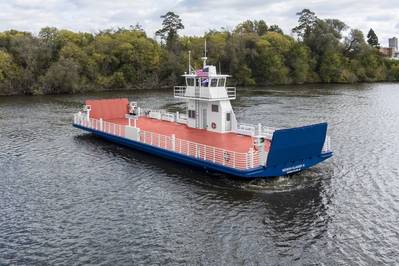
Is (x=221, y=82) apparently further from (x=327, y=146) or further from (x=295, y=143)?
(x=295, y=143)

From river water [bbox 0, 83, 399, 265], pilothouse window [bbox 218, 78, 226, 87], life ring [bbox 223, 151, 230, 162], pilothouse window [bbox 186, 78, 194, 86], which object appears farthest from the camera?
pilothouse window [bbox 186, 78, 194, 86]

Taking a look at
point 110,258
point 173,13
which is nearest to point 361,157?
point 110,258

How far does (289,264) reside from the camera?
1680 centimetres

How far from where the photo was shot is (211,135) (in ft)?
108

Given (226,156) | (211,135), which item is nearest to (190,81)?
(211,135)

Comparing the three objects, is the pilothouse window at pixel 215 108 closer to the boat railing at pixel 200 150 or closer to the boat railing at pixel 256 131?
the boat railing at pixel 256 131

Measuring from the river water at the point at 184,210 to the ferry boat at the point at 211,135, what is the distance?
3.21ft

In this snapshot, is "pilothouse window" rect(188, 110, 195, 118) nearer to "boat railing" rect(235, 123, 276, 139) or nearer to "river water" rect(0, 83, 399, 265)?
"boat railing" rect(235, 123, 276, 139)

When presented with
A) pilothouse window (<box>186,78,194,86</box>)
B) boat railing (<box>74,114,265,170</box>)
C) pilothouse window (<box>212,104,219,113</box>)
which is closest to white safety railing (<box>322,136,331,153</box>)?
boat railing (<box>74,114,265,170</box>)

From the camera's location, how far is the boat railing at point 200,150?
987 inches

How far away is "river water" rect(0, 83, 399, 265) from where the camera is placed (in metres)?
17.7

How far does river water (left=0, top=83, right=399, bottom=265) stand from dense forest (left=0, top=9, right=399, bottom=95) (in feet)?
191

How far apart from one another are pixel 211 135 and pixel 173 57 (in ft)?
254

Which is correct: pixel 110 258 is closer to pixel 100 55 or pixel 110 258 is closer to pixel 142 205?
pixel 142 205
